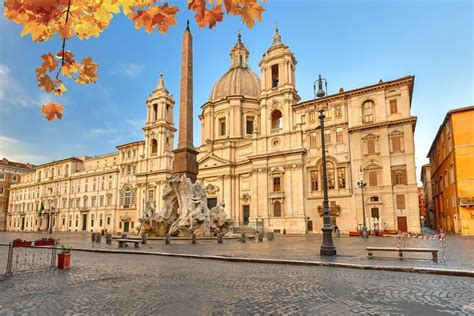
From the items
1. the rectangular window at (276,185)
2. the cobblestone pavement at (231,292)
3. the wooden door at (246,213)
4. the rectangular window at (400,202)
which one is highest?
the rectangular window at (276,185)

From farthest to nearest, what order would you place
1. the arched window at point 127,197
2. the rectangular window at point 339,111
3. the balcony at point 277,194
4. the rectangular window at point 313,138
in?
the arched window at point 127,197 < the balcony at point 277,194 < the rectangular window at point 313,138 < the rectangular window at point 339,111

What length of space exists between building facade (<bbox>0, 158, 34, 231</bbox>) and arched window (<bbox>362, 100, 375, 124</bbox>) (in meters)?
83.4

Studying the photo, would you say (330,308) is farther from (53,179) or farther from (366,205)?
(53,179)

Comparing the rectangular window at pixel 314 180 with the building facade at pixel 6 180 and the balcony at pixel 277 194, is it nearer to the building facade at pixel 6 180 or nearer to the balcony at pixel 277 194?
the balcony at pixel 277 194

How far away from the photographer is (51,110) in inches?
110

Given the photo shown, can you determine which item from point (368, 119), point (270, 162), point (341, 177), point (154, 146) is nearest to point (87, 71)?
point (341, 177)

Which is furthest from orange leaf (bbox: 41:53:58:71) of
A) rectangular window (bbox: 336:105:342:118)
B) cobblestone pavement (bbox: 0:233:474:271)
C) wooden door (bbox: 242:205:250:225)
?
wooden door (bbox: 242:205:250:225)

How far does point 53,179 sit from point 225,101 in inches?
1680

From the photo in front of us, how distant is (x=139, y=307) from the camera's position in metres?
5.23

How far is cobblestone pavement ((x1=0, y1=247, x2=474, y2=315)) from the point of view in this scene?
5.13 metres

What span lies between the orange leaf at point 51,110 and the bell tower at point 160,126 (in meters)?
53.1

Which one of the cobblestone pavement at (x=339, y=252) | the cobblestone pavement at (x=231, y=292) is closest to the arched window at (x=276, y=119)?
the cobblestone pavement at (x=339, y=252)

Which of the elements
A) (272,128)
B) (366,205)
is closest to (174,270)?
(366,205)

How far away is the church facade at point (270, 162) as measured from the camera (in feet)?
116
